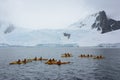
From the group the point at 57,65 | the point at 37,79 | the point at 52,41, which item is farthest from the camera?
the point at 52,41

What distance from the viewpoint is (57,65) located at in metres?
53.0

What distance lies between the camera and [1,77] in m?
36.6

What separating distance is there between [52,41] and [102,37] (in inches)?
2098

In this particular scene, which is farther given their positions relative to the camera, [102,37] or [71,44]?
[102,37]

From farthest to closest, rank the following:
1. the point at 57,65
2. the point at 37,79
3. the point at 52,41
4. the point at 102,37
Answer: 1. the point at 102,37
2. the point at 52,41
3. the point at 57,65
4. the point at 37,79

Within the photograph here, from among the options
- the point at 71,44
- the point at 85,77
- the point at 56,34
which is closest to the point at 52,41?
the point at 56,34

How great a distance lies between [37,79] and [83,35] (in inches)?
5453

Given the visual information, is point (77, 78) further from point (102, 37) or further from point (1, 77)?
point (102, 37)

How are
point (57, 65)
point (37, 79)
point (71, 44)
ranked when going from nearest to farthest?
point (37, 79) < point (57, 65) < point (71, 44)

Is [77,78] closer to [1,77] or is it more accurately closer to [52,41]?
[1,77]

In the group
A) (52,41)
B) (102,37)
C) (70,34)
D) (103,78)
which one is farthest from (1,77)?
(102,37)

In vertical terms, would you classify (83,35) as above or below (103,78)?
above

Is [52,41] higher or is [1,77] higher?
[52,41]

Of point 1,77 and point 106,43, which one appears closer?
point 1,77
